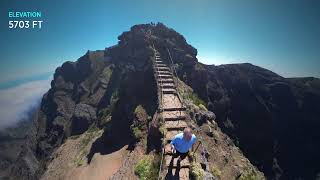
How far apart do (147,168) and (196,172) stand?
186 inches

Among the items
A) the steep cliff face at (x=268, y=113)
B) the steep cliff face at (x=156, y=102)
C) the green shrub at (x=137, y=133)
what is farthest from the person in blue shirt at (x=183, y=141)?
the steep cliff face at (x=268, y=113)

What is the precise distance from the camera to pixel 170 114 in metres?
24.6

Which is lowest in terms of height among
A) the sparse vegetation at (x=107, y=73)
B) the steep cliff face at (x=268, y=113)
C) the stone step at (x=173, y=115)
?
the steep cliff face at (x=268, y=113)

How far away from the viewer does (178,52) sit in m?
50.1

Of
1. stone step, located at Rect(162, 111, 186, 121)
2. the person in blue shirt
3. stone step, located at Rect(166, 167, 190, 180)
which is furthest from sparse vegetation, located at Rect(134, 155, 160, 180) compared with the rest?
stone step, located at Rect(162, 111, 186, 121)

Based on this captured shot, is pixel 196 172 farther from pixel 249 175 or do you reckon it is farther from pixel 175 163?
pixel 249 175

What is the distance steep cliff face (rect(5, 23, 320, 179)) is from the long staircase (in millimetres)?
1345

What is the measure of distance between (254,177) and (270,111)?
→ 221ft

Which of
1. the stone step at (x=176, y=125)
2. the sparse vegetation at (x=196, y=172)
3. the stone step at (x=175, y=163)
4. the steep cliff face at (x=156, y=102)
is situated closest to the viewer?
the sparse vegetation at (x=196, y=172)

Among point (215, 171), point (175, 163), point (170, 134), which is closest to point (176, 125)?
point (170, 134)

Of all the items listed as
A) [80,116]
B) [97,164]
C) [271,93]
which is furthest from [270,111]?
[97,164]

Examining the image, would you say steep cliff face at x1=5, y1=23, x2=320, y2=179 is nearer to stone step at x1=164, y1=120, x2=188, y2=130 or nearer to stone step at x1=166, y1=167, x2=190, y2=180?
stone step at x1=164, y1=120, x2=188, y2=130

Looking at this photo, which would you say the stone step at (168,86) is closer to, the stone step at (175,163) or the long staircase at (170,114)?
the long staircase at (170,114)

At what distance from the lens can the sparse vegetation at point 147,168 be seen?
17925 mm
